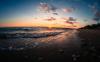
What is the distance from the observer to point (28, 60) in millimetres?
6160

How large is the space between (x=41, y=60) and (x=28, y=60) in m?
0.59

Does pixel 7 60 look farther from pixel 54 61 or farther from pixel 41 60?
pixel 54 61

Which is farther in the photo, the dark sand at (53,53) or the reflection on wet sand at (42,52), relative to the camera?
the reflection on wet sand at (42,52)

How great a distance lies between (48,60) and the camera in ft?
20.0

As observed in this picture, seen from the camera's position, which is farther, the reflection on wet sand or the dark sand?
the reflection on wet sand

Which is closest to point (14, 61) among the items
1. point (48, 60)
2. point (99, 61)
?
point (48, 60)

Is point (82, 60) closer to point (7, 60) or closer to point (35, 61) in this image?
point (35, 61)

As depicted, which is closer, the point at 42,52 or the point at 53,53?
the point at 53,53

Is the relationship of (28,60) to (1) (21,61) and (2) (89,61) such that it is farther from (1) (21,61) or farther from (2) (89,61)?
(2) (89,61)

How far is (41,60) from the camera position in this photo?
6129 mm

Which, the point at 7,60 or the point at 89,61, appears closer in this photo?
the point at 89,61

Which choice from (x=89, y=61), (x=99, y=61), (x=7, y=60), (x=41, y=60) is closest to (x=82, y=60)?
(x=89, y=61)

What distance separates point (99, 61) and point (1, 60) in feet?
14.3

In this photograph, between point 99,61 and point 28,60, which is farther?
point 28,60
